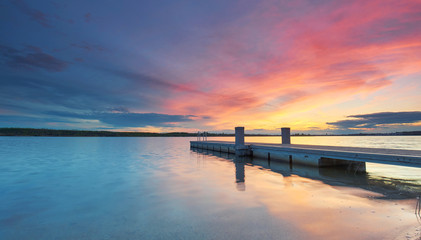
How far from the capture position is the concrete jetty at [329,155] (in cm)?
1040

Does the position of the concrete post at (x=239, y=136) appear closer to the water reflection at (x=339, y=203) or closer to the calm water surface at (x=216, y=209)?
the water reflection at (x=339, y=203)

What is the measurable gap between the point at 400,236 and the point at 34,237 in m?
8.76

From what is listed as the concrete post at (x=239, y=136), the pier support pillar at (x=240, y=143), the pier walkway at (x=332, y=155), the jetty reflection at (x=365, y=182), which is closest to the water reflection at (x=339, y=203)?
the jetty reflection at (x=365, y=182)

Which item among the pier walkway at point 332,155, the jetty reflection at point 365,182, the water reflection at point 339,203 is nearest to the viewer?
the water reflection at point 339,203

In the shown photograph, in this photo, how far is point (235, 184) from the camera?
11445 millimetres

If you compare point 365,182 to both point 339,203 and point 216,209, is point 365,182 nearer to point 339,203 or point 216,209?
point 339,203

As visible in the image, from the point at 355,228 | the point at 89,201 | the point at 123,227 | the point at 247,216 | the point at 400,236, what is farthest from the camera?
the point at 89,201

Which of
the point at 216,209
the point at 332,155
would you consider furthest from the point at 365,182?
the point at 216,209

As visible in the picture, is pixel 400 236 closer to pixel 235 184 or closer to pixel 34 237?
pixel 235 184

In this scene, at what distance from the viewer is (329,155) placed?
1398 centimetres

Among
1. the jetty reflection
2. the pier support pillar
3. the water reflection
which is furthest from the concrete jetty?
the water reflection

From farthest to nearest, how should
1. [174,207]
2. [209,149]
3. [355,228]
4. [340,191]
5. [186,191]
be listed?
[209,149]
[186,191]
[340,191]
[174,207]
[355,228]

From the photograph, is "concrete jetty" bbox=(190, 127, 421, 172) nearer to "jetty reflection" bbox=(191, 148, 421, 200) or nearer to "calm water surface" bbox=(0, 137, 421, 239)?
"jetty reflection" bbox=(191, 148, 421, 200)

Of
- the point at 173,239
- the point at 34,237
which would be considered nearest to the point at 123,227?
the point at 173,239
